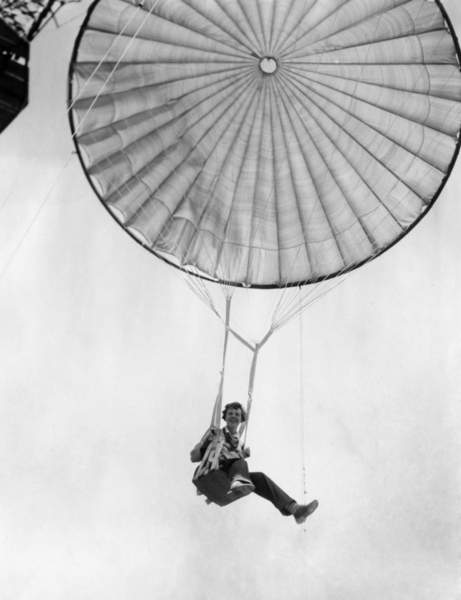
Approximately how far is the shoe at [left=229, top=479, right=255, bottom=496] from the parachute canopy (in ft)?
17.8

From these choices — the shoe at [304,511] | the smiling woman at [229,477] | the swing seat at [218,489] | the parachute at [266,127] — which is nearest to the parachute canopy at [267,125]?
the parachute at [266,127]

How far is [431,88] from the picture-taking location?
62.3ft

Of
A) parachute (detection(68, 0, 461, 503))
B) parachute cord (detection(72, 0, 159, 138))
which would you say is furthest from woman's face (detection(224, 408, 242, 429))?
parachute cord (detection(72, 0, 159, 138))

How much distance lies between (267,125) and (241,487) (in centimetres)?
762

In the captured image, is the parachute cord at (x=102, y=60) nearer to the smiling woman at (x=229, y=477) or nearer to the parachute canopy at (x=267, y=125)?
the parachute canopy at (x=267, y=125)

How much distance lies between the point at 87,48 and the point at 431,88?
6.75 m

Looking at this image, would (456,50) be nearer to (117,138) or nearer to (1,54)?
(117,138)

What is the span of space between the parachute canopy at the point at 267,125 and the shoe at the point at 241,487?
5412 mm

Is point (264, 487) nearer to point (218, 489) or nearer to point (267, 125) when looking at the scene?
point (218, 489)

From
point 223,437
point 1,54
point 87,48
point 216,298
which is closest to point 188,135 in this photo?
point 87,48

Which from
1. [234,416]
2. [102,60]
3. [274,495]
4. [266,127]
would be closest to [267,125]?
[266,127]

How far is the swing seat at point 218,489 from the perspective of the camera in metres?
16.7

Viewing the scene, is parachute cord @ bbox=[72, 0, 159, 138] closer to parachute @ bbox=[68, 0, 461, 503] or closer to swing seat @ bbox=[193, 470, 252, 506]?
parachute @ bbox=[68, 0, 461, 503]

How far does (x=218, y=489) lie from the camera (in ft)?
55.0
